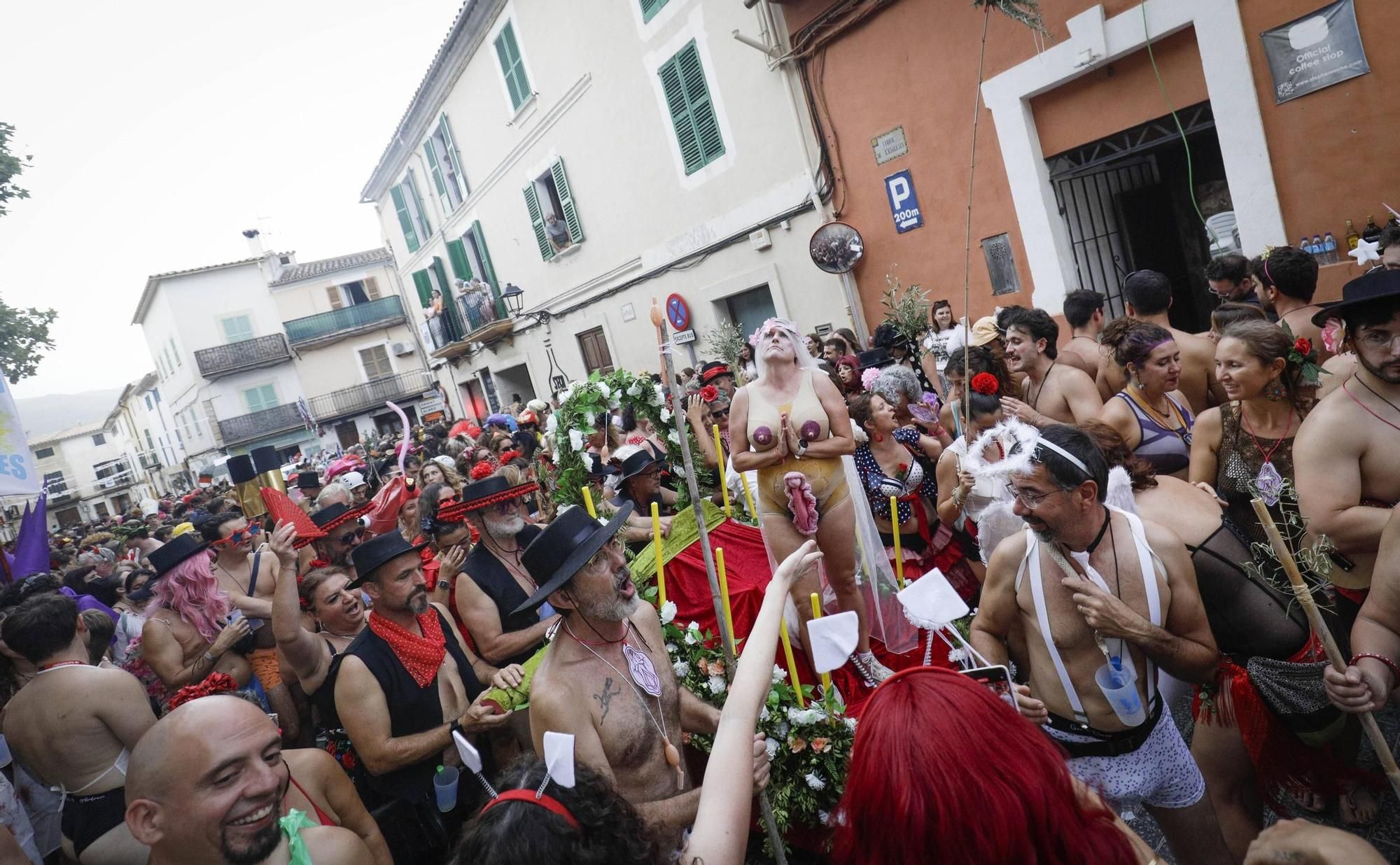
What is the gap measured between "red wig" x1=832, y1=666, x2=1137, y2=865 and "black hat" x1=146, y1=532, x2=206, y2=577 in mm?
4627

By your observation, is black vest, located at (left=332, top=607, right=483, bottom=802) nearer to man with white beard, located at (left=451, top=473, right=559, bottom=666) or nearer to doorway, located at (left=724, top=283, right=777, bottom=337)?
man with white beard, located at (left=451, top=473, right=559, bottom=666)

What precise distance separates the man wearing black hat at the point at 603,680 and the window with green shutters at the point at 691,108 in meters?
9.81

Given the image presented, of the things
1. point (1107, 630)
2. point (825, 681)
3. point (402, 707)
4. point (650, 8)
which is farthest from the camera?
point (650, 8)

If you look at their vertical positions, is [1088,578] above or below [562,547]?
below

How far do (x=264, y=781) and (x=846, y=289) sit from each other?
8922 mm

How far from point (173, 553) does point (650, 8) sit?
10.4 m

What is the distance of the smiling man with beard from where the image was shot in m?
2.28

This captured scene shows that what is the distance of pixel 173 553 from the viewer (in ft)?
15.1

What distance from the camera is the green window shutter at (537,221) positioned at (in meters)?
16.5

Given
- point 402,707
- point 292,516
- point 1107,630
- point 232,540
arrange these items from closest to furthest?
point 1107,630, point 402,707, point 292,516, point 232,540

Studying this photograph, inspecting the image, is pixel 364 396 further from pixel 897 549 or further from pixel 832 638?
pixel 832 638

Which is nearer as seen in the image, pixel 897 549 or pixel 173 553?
pixel 897 549

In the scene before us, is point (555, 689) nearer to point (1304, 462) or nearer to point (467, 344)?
point (1304, 462)

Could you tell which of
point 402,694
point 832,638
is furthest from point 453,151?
point 832,638
